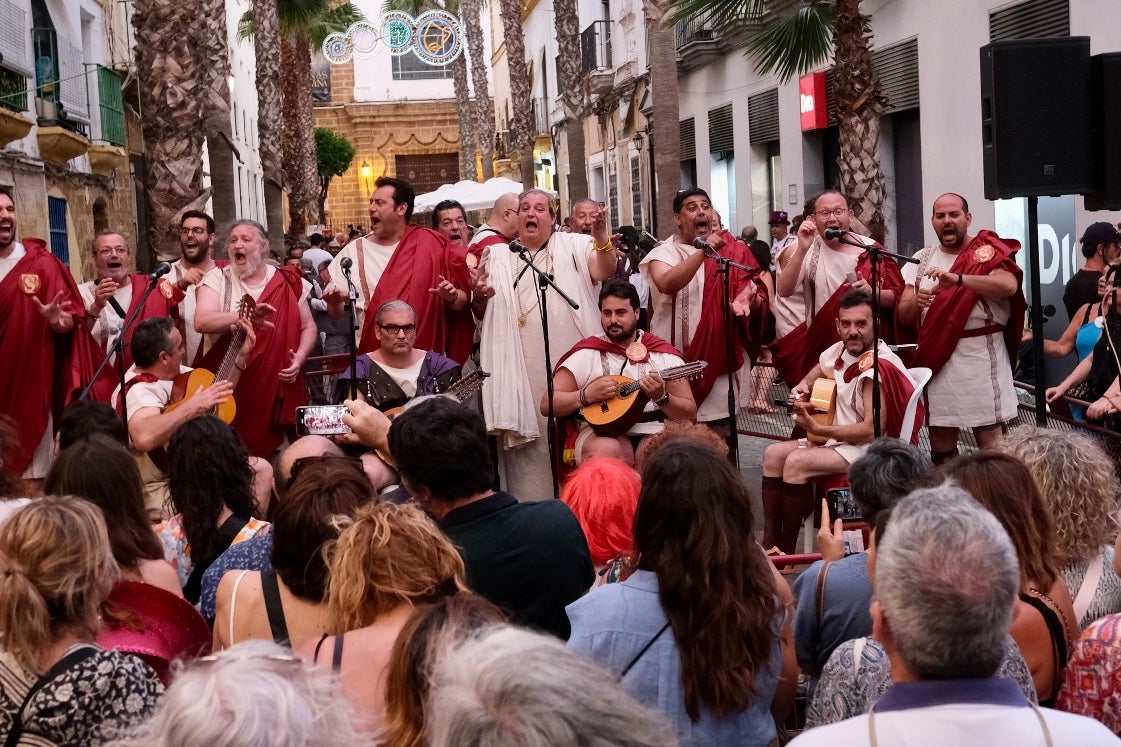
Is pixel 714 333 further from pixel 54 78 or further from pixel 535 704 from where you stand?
pixel 54 78

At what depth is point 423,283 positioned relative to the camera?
7.91 metres

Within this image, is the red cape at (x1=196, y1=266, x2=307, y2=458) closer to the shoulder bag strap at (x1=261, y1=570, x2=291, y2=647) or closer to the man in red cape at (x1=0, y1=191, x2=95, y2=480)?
the man in red cape at (x1=0, y1=191, x2=95, y2=480)

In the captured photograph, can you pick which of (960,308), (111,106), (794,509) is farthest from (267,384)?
(111,106)

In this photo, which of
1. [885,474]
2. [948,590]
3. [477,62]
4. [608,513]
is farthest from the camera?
[477,62]

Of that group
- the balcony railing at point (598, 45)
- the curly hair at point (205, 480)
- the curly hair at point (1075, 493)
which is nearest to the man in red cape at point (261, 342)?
the curly hair at point (205, 480)

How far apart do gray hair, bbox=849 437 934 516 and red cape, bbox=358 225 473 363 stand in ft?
13.4

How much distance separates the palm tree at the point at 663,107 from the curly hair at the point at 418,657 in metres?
12.6

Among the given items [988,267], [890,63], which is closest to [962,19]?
[890,63]

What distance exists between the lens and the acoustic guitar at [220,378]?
7043 mm

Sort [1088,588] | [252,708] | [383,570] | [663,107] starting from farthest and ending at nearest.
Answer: [663,107]
[1088,588]
[383,570]
[252,708]

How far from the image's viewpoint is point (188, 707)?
1.90m

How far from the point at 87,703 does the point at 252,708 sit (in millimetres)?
1061

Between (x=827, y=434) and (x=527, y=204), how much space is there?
2.27 m

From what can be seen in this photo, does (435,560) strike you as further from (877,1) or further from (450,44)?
(450,44)
